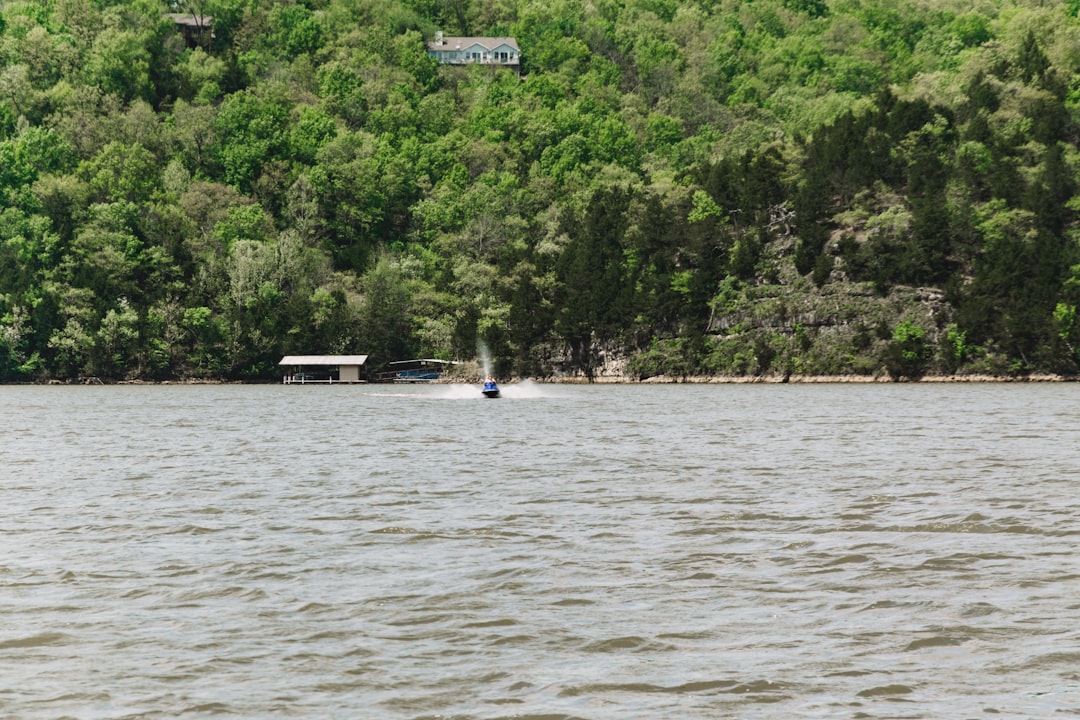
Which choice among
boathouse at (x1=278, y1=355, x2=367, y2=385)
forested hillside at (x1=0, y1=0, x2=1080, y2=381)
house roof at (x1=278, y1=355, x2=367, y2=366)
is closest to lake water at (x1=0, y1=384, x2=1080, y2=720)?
forested hillside at (x1=0, y1=0, x2=1080, y2=381)

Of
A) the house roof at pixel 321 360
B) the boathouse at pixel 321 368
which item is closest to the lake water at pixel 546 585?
the house roof at pixel 321 360

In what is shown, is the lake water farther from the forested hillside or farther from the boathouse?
the boathouse

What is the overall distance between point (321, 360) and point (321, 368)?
9.69ft

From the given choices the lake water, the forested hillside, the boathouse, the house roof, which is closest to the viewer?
the lake water

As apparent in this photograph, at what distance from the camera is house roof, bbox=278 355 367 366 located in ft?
526

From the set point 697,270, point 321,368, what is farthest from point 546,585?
point 321,368

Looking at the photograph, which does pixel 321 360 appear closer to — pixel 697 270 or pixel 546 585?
pixel 697 270


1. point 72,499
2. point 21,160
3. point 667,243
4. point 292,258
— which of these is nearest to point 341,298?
point 292,258

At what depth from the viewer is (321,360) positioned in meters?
161

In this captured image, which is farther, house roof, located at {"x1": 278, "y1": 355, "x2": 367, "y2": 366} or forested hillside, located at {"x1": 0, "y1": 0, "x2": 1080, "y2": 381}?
house roof, located at {"x1": 278, "y1": 355, "x2": 367, "y2": 366}

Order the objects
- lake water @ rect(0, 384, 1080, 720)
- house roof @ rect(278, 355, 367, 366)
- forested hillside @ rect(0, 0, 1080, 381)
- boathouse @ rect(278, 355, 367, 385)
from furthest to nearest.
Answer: boathouse @ rect(278, 355, 367, 385) < house roof @ rect(278, 355, 367, 366) < forested hillside @ rect(0, 0, 1080, 381) < lake water @ rect(0, 384, 1080, 720)

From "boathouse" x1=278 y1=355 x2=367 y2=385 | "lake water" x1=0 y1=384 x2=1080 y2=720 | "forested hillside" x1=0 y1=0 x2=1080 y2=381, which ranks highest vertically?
"forested hillside" x1=0 y1=0 x2=1080 y2=381

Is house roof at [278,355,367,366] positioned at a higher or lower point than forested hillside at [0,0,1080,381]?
lower

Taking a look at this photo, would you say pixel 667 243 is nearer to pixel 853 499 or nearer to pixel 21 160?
pixel 21 160
